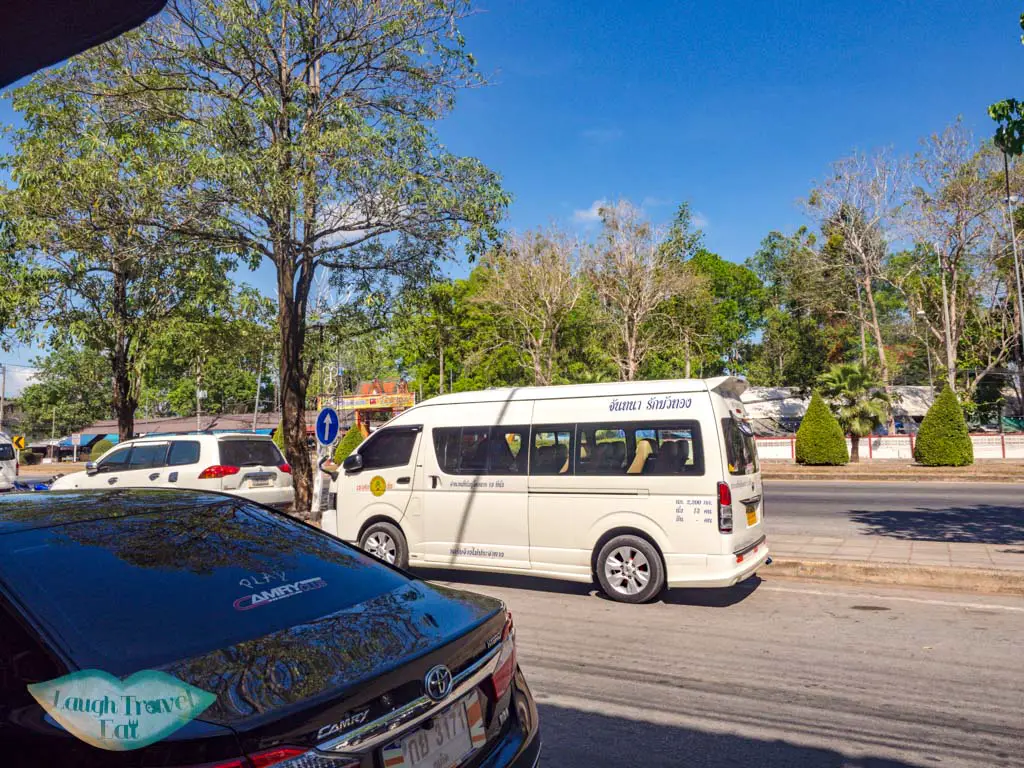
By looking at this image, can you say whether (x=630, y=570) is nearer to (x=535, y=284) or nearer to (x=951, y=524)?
(x=951, y=524)

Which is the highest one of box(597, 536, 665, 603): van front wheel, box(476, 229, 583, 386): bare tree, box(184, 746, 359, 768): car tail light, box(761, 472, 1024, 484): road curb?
box(476, 229, 583, 386): bare tree

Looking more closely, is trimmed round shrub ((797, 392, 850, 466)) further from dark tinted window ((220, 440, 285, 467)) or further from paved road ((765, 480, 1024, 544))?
dark tinted window ((220, 440, 285, 467))

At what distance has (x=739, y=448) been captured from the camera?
7.91 meters

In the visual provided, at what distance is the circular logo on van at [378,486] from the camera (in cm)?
938

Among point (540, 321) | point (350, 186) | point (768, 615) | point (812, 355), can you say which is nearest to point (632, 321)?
point (540, 321)

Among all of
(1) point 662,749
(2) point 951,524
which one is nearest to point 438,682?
(1) point 662,749

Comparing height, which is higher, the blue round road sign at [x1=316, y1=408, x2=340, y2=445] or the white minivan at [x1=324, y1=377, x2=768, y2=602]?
the blue round road sign at [x1=316, y1=408, x2=340, y2=445]

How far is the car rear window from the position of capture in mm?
2465

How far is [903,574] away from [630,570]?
321 centimetres

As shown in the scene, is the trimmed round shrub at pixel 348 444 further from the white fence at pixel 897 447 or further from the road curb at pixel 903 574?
the road curb at pixel 903 574

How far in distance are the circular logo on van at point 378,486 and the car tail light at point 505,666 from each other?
21.0 feet

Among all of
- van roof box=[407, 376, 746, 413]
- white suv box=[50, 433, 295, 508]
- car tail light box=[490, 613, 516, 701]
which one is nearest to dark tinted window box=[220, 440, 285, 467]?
white suv box=[50, 433, 295, 508]

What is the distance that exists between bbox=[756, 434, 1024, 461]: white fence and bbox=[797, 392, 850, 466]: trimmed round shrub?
4.27 ft

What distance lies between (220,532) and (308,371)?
14.5 metres
